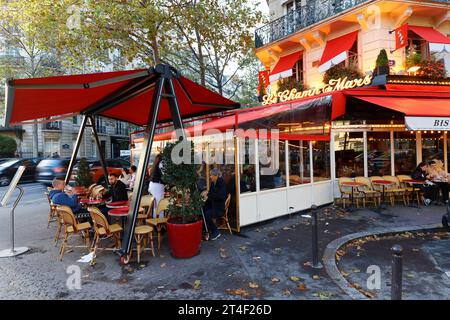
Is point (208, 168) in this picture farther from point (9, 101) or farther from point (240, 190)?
point (9, 101)

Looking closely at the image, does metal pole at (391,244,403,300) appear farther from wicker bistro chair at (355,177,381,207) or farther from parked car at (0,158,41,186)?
parked car at (0,158,41,186)

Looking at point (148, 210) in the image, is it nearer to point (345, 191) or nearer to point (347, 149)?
point (345, 191)

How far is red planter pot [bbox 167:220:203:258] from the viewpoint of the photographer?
502cm

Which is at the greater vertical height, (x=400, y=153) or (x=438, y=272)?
(x=400, y=153)

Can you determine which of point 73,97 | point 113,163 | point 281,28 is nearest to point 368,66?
point 281,28

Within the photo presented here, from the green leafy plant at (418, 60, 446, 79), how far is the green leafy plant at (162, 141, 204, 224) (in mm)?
9753

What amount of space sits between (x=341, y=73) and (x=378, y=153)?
11.4 feet

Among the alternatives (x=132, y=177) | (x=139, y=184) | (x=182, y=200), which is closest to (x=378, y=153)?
(x=182, y=200)

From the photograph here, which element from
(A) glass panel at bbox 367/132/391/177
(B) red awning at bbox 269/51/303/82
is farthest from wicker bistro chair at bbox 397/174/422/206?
(B) red awning at bbox 269/51/303/82

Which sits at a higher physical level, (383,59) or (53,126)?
(53,126)

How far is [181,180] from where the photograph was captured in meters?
5.16

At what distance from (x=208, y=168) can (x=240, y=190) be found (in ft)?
8.16

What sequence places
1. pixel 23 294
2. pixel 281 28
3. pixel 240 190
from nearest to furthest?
pixel 23 294 → pixel 240 190 → pixel 281 28

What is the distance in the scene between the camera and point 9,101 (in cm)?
441
